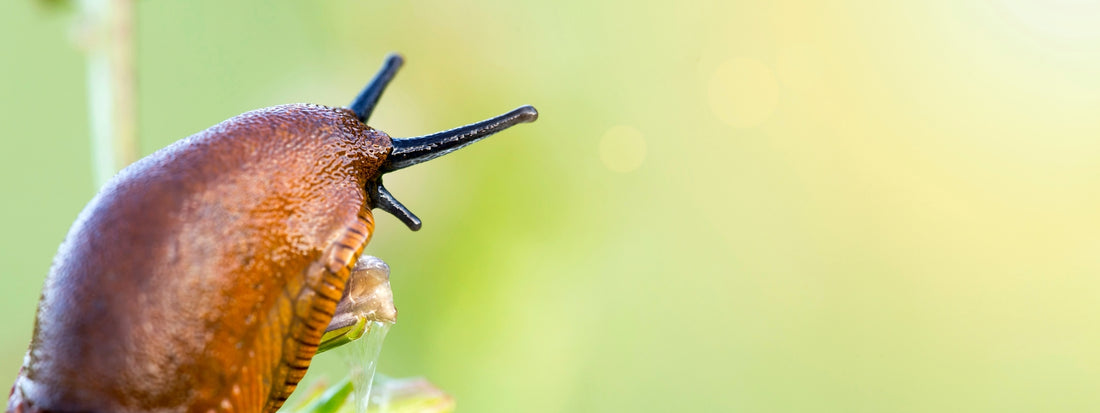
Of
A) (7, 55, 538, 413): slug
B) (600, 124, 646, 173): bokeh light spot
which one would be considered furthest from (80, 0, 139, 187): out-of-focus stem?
(600, 124, 646, 173): bokeh light spot

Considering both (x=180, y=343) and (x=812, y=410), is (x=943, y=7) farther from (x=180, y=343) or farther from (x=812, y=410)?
(x=180, y=343)

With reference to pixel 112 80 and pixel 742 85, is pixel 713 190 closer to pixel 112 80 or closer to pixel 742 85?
pixel 742 85

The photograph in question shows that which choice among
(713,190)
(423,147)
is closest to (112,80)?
(423,147)

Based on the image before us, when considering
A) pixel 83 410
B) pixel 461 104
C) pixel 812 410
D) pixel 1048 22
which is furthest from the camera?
pixel 461 104

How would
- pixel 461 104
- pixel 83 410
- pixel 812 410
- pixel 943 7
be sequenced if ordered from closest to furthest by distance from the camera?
pixel 83 410 → pixel 943 7 → pixel 812 410 → pixel 461 104

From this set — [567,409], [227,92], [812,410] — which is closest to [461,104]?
[227,92]

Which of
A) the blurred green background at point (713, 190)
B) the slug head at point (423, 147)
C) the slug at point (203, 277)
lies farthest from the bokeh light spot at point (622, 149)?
the slug at point (203, 277)

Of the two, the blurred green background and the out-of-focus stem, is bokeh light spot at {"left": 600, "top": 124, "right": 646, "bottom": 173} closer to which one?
the blurred green background

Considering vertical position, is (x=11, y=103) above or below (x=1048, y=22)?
below
